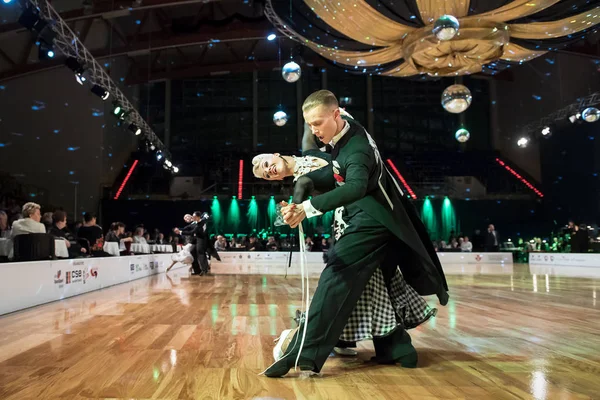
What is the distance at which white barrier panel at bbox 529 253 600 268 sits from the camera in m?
11.7

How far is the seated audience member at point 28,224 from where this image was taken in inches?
185

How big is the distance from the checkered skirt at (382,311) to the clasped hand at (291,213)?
23.2 inches

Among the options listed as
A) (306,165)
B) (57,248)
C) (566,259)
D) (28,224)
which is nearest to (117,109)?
(57,248)

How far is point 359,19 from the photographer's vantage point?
4.99m

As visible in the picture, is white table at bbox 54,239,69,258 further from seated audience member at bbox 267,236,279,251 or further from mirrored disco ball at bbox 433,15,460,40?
seated audience member at bbox 267,236,279,251

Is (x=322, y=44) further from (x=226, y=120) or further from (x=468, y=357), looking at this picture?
(x=226, y=120)

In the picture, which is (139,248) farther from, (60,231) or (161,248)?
(60,231)

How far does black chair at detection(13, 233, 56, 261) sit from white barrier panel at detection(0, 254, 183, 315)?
136mm

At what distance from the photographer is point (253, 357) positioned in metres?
2.21

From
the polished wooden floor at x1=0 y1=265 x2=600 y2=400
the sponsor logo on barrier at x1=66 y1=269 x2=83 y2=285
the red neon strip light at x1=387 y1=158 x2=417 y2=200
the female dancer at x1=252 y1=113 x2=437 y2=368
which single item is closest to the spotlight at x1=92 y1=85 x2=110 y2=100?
the sponsor logo on barrier at x1=66 y1=269 x2=83 y2=285

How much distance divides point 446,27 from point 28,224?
4818 millimetres

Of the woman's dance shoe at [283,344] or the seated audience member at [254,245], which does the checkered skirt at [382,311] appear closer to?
the woman's dance shoe at [283,344]

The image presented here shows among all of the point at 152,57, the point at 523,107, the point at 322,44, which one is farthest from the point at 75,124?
the point at 523,107

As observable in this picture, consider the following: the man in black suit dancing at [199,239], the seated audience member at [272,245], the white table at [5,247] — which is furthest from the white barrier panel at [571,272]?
the white table at [5,247]
